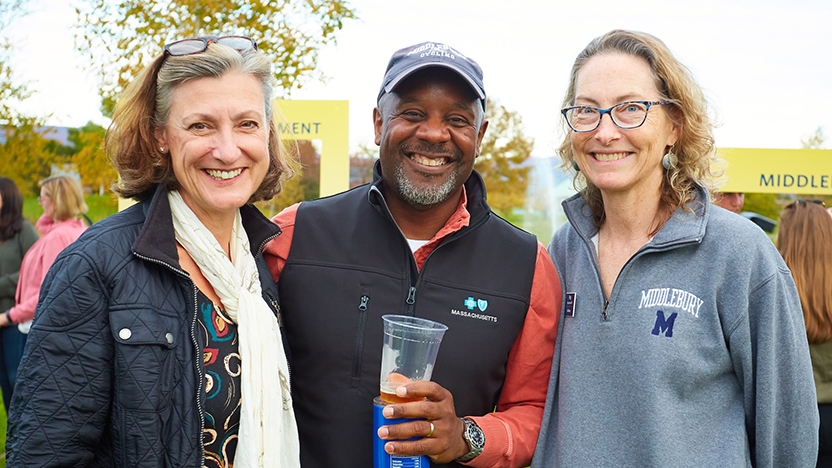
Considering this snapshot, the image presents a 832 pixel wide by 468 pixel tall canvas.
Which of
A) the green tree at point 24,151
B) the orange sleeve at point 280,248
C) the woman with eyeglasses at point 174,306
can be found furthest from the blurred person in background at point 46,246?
the green tree at point 24,151

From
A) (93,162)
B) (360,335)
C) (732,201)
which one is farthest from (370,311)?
(93,162)

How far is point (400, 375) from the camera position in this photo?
2.18 m

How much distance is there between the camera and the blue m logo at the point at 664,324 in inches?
90.7

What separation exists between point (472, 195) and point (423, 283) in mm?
505

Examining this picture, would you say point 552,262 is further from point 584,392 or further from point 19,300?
point 19,300

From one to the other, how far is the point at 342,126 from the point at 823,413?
5.41 metres

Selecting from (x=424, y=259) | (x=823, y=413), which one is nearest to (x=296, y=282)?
(x=424, y=259)

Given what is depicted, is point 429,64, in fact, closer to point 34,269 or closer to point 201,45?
point 201,45

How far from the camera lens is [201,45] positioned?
2.24 metres

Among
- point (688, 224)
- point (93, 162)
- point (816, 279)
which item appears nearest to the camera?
point (688, 224)

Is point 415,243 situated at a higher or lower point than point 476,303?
higher

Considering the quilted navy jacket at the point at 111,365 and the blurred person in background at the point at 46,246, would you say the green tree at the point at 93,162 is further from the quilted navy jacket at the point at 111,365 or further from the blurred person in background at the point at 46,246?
the quilted navy jacket at the point at 111,365

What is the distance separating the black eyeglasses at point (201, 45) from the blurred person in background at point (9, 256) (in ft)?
17.9

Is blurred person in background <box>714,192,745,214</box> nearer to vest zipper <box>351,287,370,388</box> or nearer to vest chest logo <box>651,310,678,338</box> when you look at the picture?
vest chest logo <box>651,310,678,338</box>
